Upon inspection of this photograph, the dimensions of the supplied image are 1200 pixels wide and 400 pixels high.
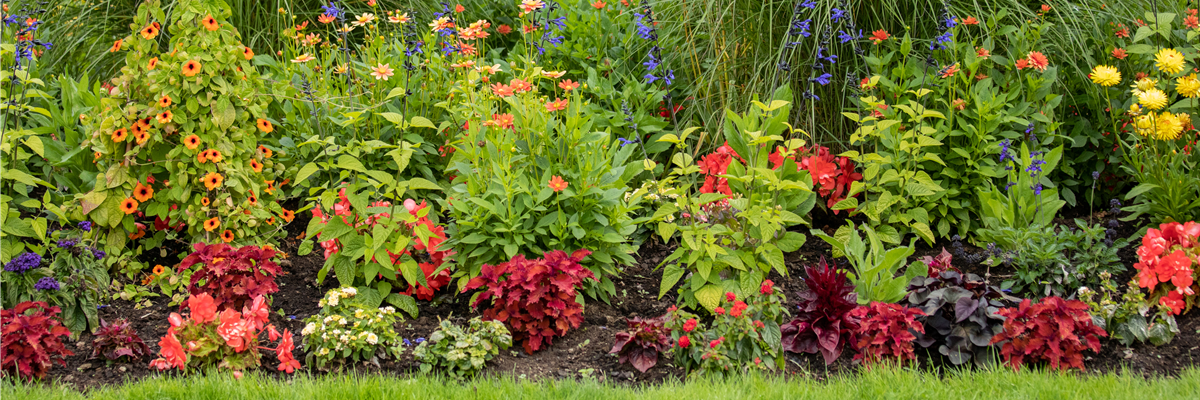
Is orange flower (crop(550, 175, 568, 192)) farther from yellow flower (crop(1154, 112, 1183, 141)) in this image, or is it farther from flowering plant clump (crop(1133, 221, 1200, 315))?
yellow flower (crop(1154, 112, 1183, 141))

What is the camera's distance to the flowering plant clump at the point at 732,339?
8.45 feet

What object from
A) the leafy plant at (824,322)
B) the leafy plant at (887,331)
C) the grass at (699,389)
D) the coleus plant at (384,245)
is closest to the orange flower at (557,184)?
the coleus plant at (384,245)

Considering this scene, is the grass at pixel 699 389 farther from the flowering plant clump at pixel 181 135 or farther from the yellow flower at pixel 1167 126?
the yellow flower at pixel 1167 126

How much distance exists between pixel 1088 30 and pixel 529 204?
2.76 m

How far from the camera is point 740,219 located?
312cm

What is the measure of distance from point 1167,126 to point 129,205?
12.6ft

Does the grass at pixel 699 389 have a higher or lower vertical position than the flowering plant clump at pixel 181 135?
lower

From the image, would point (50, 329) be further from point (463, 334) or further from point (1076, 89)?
point (1076, 89)

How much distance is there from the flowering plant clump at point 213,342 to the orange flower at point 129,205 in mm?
712

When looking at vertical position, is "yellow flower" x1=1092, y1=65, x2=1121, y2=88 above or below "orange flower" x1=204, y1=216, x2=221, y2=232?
above

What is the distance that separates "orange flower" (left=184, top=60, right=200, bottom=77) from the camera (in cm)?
303

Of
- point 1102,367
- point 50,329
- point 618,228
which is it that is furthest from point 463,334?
point 1102,367

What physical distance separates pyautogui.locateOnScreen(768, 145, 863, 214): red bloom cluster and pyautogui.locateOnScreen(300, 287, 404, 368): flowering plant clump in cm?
174

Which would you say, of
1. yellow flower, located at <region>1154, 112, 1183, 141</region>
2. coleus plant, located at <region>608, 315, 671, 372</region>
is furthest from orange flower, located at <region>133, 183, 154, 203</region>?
yellow flower, located at <region>1154, 112, 1183, 141</region>
